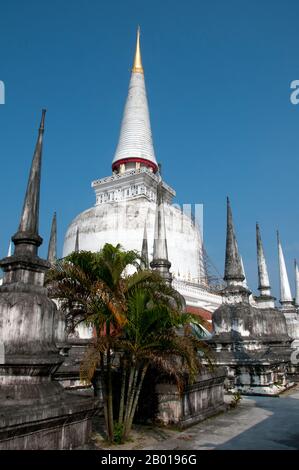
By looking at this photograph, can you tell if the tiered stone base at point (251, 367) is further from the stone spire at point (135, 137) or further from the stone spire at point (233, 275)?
the stone spire at point (135, 137)

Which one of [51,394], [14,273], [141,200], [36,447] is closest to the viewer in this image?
[36,447]

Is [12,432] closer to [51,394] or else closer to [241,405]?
[51,394]

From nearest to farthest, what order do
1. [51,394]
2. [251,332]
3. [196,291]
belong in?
→ 1. [51,394]
2. [251,332]
3. [196,291]

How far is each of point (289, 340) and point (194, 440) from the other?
11.9 m

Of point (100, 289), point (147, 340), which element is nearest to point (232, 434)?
point (147, 340)

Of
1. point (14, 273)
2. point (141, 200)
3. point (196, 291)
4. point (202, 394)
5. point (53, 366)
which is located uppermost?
point (141, 200)

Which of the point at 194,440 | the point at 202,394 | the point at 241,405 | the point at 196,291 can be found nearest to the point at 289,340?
the point at 241,405

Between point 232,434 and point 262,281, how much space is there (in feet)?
40.1

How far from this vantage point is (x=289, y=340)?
17703 mm

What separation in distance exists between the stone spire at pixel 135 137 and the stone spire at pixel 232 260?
112 feet

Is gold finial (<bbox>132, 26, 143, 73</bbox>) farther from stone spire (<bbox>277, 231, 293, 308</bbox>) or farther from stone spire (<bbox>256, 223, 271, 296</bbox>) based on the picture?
stone spire (<bbox>256, 223, 271, 296</bbox>)

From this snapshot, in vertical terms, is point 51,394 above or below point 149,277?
below

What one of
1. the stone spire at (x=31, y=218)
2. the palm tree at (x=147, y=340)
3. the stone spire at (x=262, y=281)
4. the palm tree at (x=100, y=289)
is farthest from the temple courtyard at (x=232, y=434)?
the stone spire at (x=262, y=281)

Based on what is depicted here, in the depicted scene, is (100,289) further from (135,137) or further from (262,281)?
(135,137)
